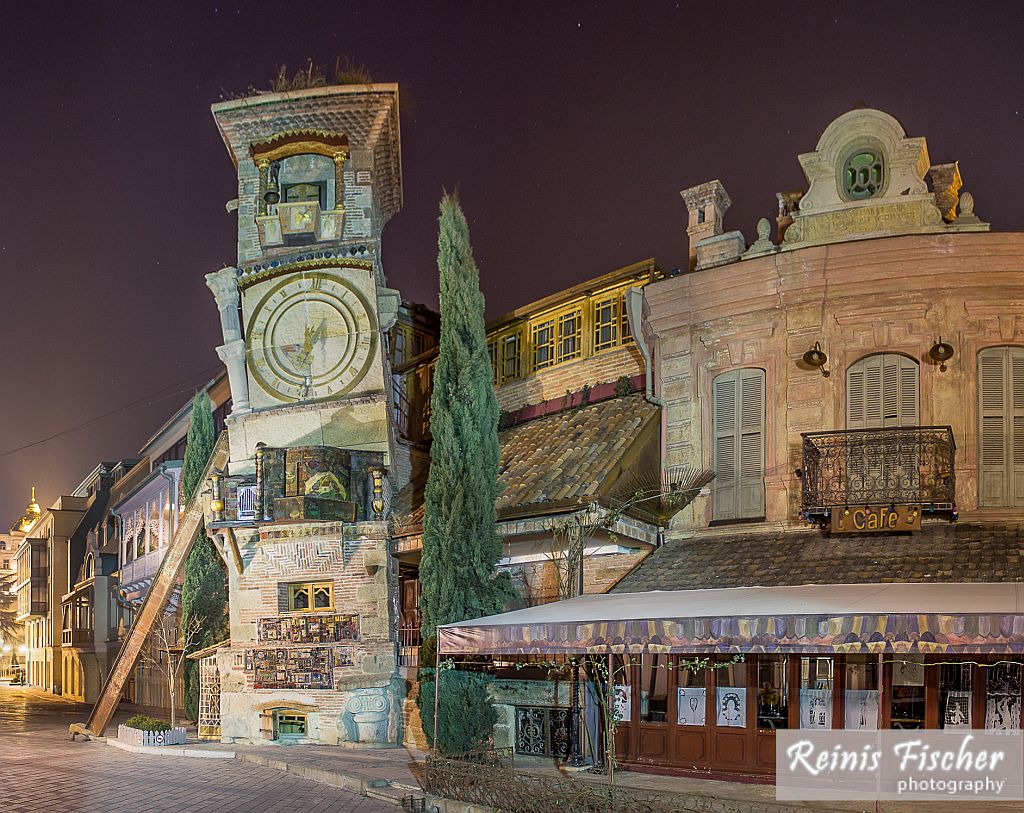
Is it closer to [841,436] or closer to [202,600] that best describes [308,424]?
[202,600]

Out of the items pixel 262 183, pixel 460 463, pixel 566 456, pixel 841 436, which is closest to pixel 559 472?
pixel 566 456

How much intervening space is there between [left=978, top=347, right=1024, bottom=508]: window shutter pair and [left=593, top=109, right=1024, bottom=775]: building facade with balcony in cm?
2

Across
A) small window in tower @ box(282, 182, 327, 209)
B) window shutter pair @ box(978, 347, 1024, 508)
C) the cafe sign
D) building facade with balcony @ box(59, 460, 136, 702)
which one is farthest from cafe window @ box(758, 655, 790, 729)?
building facade with balcony @ box(59, 460, 136, 702)

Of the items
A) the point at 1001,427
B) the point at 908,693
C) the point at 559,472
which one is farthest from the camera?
the point at 559,472

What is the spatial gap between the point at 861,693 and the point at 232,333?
15.4m

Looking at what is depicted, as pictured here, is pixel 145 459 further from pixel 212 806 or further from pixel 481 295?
pixel 212 806

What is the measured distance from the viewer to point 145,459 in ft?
151

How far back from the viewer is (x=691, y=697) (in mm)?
17469

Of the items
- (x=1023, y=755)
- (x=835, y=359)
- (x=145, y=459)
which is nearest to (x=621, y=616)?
(x=1023, y=755)

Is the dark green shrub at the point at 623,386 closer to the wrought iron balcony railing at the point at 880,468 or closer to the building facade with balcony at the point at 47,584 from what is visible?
the wrought iron balcony railing at the point at 880,468

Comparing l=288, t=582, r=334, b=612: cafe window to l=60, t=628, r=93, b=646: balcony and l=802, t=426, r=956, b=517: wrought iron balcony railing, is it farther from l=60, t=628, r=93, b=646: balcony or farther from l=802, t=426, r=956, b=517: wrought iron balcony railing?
l=60, t=628, r=93, b=646: balcony

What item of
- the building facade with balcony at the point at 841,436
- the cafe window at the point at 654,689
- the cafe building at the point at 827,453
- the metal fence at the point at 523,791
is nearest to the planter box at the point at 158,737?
the metal fence at the point at 523,791

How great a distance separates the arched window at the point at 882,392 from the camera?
17.9 metres

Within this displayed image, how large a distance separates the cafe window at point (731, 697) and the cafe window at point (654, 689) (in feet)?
3.03
